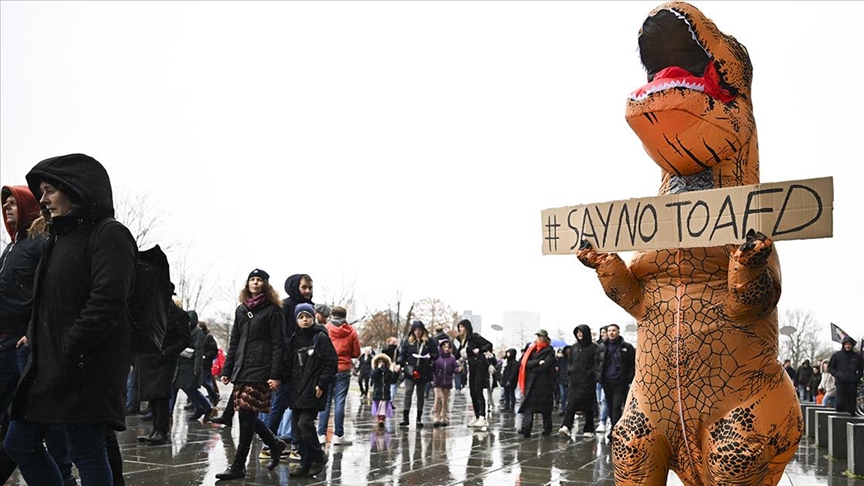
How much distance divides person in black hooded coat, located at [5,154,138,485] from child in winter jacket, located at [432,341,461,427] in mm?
8730

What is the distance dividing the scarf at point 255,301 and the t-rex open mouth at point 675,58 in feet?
15.9

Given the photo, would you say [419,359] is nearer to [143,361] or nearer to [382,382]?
[382,382]

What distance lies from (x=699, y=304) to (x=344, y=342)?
7.46m

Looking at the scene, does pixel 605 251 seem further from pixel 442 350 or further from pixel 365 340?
pixel 365 340

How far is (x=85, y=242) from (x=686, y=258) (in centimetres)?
315

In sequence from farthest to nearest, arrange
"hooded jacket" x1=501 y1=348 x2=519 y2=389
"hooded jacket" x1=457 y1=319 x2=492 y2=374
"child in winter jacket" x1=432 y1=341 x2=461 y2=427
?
1. "hooded jacket" x1=501 y1=348 x2=519 y2=389
2. "hooded jacket" x1=457 y1=319 x2=492 y2=374
3. "child in winter jacket" x1=432 y1=341 x2=461 y2=427

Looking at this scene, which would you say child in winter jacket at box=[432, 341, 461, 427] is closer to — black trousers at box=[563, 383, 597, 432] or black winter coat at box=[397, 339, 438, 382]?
black winter coat at box=[397, 339, 438, 382]

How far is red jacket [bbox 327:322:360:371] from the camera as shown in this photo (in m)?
10.4

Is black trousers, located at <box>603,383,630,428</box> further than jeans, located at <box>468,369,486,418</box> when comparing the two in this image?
No

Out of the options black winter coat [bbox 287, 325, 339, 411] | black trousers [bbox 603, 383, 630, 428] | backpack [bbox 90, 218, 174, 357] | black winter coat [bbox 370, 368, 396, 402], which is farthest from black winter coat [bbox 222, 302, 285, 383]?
black trousers [bbox 603, 383, 630, 428]

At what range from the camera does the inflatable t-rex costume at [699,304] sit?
320 cm

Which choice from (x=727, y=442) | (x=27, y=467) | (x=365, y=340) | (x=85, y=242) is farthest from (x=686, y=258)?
(x=365, y=340)

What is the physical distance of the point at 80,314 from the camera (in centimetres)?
420

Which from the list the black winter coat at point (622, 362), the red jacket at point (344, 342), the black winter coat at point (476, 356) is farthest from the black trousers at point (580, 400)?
the red jacket at point (344, 342)
